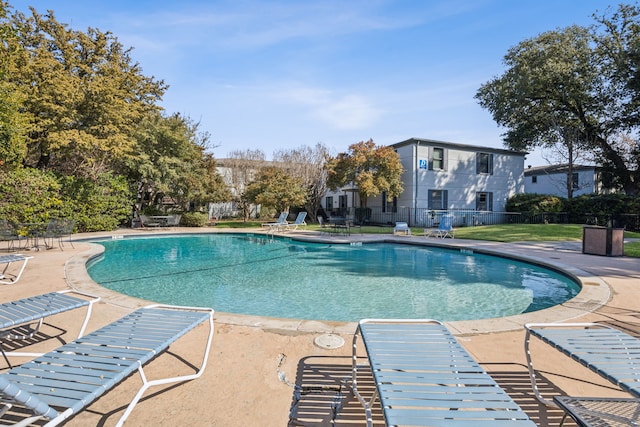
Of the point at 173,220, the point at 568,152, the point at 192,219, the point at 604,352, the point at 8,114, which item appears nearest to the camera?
the point at 604,352

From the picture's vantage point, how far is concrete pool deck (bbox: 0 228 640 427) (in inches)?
89.0

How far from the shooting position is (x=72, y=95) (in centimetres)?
1420

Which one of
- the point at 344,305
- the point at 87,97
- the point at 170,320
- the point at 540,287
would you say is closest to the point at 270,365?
the point at 170,320

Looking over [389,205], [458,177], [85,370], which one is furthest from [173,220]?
[85,370]

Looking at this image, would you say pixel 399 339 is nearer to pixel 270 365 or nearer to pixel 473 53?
pixel 270 365

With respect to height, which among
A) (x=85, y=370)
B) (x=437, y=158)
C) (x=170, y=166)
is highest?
(x=437, y=158)

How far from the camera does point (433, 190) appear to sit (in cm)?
2147

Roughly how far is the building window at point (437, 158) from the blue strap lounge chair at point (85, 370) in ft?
68.2

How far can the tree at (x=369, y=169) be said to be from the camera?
64.8 ft

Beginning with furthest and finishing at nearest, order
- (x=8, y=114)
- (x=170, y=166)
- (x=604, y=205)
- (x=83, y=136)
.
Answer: (x=604, y=205)
(x=170, y=166)
(x=83, y=136)
(x=8, y=114)

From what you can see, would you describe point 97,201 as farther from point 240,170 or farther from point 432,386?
point 432,386

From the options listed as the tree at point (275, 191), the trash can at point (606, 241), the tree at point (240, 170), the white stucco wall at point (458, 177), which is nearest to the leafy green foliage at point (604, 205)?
the white stucco wall at point (458, 177)

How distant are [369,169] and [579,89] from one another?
46.5 ft

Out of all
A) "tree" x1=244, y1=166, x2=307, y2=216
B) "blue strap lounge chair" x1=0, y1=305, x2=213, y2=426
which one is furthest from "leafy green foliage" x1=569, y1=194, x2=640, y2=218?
"blue strap lounge chair" x1=0, y1=305, x2=213, y2=426
